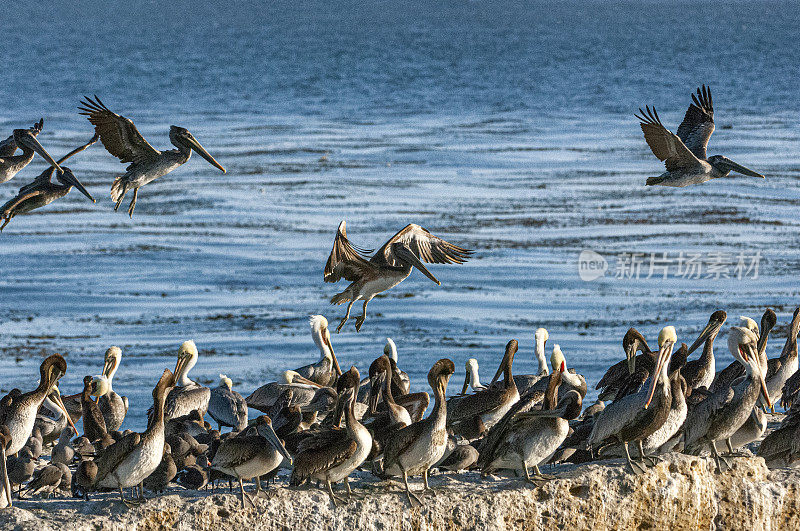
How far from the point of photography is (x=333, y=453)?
793cm

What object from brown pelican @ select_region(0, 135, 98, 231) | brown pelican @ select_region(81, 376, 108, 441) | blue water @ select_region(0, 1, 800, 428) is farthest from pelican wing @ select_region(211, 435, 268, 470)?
blue water @ select_region(0, 1, 800, 428)

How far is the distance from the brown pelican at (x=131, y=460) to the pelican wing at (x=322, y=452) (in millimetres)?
878

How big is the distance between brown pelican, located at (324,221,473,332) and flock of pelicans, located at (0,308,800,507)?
0.80 meters

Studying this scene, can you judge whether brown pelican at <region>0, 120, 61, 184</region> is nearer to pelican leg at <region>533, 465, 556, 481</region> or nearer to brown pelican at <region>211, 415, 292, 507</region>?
brown pelican at <region>211, 415, 292, 507</region>

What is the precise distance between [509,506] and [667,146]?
15.7 ft

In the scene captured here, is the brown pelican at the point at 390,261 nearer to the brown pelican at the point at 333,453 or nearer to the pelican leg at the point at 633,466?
the brown pelican at the point at 333,453

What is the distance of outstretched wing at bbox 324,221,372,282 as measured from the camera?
33.6 feet

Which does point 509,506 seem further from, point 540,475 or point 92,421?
point 92,421

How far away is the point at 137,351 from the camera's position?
1766 centimetres

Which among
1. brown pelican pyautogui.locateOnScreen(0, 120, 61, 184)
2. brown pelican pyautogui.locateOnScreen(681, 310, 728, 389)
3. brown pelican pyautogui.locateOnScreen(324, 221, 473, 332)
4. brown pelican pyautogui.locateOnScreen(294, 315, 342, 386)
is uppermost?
brown pelican pyautogui.locateOnScreen(0, 120, 61, 184)

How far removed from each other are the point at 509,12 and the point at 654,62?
6123 centimetres

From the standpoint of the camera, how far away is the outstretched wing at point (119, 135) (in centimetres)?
948

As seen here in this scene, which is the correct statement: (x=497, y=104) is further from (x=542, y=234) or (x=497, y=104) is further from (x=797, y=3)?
(x=797, y=3)

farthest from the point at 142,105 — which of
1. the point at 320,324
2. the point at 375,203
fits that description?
the point at 320,324
